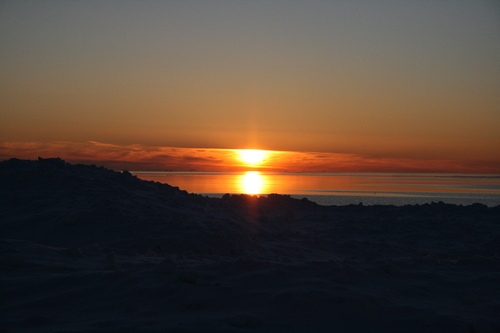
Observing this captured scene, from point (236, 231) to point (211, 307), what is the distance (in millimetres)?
5388

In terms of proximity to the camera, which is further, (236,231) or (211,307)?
Result: (236,231)

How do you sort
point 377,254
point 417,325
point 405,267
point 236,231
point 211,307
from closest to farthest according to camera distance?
point 417,325 < point 211,307 < point 405,267 < point 377,254 < point 236,231

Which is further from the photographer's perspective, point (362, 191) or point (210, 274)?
point (362, 191)

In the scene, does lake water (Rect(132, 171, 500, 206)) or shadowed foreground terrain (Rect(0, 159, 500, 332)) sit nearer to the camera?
shadowed foreground terrain (Rect(0, 159, 500, 332))

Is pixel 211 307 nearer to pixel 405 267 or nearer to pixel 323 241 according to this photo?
pixel 405 267

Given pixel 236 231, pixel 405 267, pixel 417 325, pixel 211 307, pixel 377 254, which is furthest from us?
pixel 236 231

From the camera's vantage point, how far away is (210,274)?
4.99m

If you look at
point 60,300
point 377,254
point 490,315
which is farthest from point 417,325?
point 377,254

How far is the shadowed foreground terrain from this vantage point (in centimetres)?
386

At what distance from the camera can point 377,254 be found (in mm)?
8852

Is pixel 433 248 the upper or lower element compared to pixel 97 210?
lower

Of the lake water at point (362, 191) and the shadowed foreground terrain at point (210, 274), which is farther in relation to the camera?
the lake water at point (362, 191)

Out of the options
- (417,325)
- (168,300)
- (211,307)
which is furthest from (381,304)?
(168,300)

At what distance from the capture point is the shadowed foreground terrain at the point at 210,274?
3863 mm
